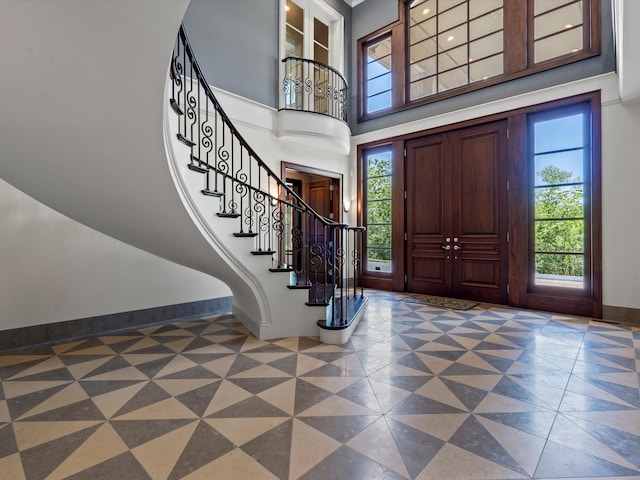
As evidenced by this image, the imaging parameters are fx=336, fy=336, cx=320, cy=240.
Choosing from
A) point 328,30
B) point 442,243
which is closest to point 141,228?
point 442,243

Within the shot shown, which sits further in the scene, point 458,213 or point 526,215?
Answer: point 458,213

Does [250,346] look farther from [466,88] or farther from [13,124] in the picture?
[466,88]

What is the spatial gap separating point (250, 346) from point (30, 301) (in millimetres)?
2218

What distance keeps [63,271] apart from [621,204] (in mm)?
6505

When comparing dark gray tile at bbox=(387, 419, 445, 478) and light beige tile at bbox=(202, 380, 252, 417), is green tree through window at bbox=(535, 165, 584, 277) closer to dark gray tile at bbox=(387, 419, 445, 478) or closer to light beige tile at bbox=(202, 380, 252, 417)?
dark gray tile at bbox=(387, 419, 445, 478)

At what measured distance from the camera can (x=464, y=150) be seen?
18.1ft

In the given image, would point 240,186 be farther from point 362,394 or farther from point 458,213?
point 458,213

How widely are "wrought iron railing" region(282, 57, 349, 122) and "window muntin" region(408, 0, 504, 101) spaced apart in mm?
1336

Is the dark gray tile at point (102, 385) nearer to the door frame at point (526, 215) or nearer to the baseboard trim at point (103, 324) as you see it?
the baseboard trim at point (103, 324)

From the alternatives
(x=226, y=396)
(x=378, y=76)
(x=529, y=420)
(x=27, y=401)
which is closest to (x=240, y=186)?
(x=226, y=396)

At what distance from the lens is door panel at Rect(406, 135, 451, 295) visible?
576 centimetres

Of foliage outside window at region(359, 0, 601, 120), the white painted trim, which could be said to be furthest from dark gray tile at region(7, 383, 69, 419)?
foliage outside window at region(359, 0, 601, 120)

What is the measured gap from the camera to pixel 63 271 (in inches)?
138

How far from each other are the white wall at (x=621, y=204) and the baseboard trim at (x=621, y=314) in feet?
0.17
